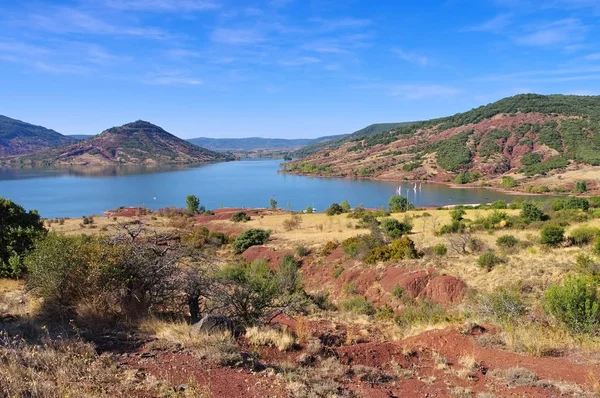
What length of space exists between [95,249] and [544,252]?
20521mm

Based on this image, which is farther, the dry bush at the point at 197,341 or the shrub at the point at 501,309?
the shrub at the point at 501,309

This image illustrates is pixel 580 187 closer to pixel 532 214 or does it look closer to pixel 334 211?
pixel 334 211

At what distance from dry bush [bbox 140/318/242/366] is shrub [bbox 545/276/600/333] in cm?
746

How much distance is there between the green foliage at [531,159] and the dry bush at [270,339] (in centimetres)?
A: 13629

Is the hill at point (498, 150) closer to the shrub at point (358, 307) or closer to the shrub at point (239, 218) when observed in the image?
the shrub at point (239, 218)

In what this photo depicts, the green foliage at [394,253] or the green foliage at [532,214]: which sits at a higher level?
the green foliage at [532,214]

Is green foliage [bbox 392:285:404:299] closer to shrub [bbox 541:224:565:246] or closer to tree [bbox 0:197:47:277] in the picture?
shrub [bbox 541:224:565:246]

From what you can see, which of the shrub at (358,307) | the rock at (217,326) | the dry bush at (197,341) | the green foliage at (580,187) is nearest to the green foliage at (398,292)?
the shrub at (358,307)

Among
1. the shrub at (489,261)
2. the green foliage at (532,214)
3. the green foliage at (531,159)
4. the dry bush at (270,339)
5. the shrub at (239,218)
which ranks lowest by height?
the shrub at (239,218)

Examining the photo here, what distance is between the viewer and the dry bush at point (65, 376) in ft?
14.6

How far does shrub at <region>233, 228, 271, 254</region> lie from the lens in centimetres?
3406

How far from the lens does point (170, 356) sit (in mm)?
6086

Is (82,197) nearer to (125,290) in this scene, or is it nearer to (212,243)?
(212,243)

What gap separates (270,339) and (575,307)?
691 cm
